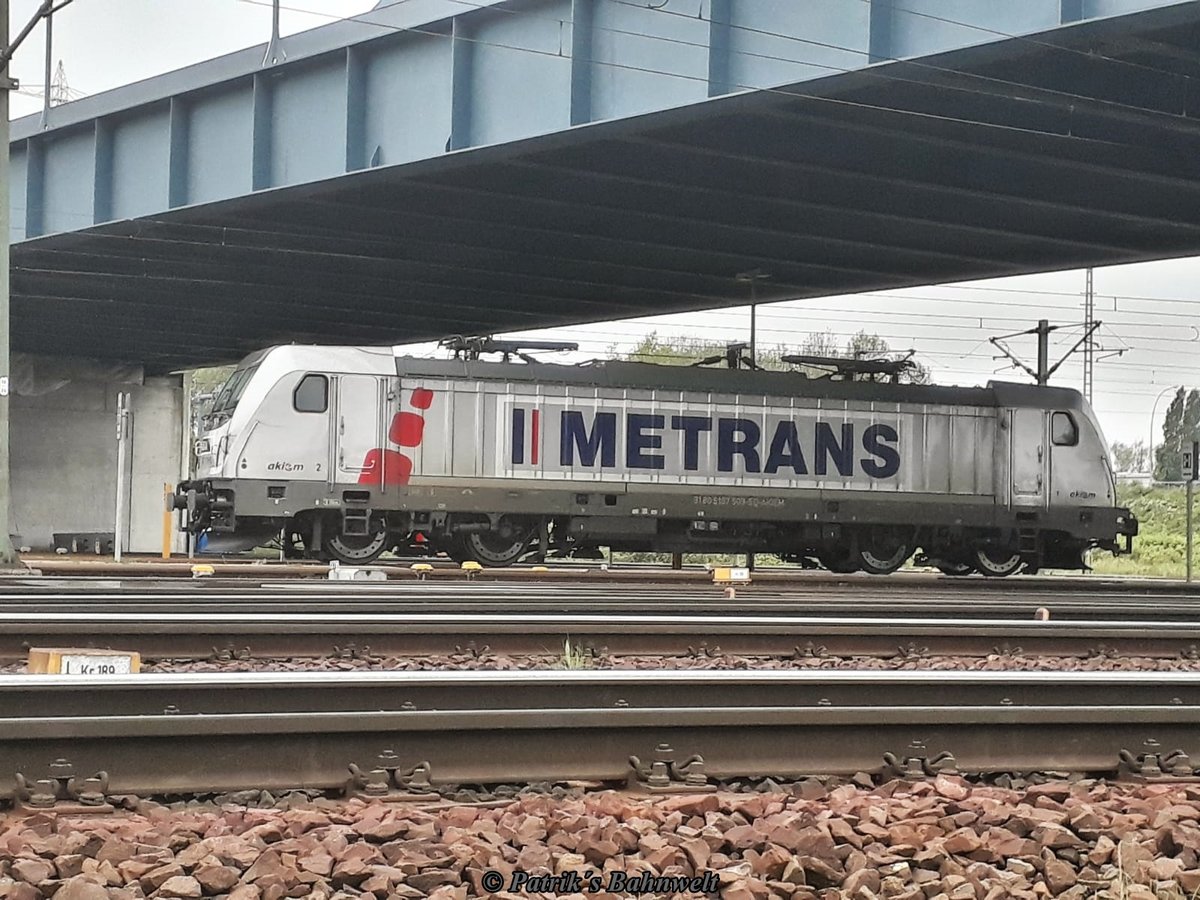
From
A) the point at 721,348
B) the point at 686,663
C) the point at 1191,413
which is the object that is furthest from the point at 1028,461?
the point at 1191,413

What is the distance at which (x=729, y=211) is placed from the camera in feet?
80.2

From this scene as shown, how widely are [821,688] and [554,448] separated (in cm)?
1540

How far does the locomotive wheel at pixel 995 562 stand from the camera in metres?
24.6

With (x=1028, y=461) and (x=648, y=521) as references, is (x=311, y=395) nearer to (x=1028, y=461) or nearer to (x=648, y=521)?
(x=648, y=521)

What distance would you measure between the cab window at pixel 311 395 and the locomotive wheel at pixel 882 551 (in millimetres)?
9394

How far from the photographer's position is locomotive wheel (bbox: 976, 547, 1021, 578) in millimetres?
24625

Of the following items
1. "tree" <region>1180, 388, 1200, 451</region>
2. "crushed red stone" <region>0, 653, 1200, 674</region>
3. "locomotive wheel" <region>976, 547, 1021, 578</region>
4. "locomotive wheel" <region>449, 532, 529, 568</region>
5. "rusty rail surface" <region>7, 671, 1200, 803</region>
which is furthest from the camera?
"tree" <region>1180, 388, 1200, 451</region>

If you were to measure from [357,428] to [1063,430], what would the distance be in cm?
1199

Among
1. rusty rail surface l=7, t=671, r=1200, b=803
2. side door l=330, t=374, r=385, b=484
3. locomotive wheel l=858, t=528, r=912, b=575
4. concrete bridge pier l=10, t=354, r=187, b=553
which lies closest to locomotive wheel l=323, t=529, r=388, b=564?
side door l=330, t=374, r=385, b=484

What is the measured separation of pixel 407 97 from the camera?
20750mm

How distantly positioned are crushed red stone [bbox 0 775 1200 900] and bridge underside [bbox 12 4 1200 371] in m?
11.6

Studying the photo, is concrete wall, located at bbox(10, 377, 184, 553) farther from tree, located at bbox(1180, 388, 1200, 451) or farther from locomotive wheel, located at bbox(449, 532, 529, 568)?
tree, located at bbox(1180, 388, 1200, 451)

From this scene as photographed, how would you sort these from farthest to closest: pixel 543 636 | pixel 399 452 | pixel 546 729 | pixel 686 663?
pixel 399 452 → pixel 543 636 → pixel 686 663 → pixel 546 729

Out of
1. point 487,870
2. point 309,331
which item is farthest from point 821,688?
point 309,331
